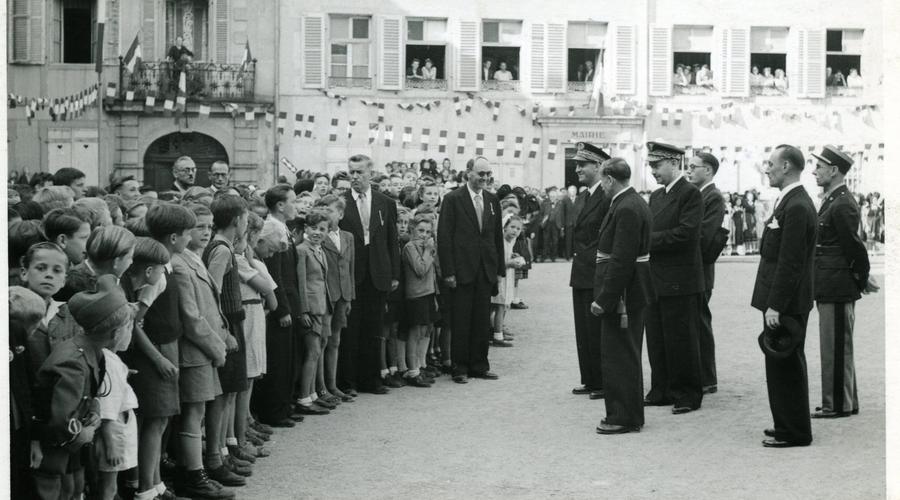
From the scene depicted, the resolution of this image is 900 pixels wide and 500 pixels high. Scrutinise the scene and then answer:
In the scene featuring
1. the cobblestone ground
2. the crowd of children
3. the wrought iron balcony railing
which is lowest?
the cobblestone ground

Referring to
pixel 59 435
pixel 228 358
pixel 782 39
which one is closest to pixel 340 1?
pixel 782 39

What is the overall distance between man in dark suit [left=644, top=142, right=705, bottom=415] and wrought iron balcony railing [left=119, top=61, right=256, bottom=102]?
22.7 metres

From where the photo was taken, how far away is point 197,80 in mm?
32031

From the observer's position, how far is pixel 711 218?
11.0m

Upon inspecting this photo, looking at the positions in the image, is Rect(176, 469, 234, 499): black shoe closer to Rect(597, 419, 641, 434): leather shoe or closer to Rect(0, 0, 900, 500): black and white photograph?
Rect(0, 0, 900, 500): black and white photograph

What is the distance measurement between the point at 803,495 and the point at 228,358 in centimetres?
338

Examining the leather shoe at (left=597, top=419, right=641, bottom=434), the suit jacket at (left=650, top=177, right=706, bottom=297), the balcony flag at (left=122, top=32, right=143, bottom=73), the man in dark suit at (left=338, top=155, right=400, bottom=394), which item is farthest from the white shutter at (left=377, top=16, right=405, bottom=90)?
the leather shoe at (left=597, top=419, right=641, bottom=434)

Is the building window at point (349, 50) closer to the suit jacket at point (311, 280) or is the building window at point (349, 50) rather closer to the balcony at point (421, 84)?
the balcony at point (421, 84)

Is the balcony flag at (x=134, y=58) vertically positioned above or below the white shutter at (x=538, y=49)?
below

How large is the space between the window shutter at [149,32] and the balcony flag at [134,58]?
0.19m

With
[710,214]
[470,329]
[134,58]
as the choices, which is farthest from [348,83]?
[710,214]

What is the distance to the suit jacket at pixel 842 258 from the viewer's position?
955 cm

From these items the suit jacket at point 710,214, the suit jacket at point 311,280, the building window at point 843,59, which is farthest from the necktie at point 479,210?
the building window at point 843,59

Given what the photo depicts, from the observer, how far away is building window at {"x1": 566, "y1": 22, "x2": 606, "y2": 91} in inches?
1321
